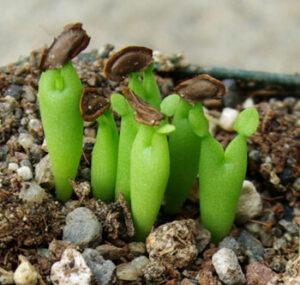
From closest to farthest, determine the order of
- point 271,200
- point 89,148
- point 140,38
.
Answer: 1. point 89,148
2. point 271,200
3. point 140,38

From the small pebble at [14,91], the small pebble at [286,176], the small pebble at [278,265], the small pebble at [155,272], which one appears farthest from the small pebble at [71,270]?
the small pebble at [286,176]

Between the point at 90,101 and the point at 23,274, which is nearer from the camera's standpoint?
the point at 23,274

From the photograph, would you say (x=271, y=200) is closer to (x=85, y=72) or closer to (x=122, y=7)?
(x=85, y=72)

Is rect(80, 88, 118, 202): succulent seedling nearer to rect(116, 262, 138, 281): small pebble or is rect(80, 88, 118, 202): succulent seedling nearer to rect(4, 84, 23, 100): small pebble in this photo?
rect(116, 262, 138, 281): small pebble

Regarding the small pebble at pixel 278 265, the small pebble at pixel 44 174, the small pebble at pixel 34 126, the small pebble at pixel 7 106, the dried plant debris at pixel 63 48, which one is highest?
the dried plant debris at pixel 63 48

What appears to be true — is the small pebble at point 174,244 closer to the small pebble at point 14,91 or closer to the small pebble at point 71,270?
the small pebble at point 71,270

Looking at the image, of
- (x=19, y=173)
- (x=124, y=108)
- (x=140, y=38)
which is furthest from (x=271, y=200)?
(x=140, y=38)

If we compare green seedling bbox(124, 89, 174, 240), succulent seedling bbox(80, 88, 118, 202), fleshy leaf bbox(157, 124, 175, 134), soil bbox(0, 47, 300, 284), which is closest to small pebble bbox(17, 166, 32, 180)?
soil bbox(0, 47, 300, 284)
